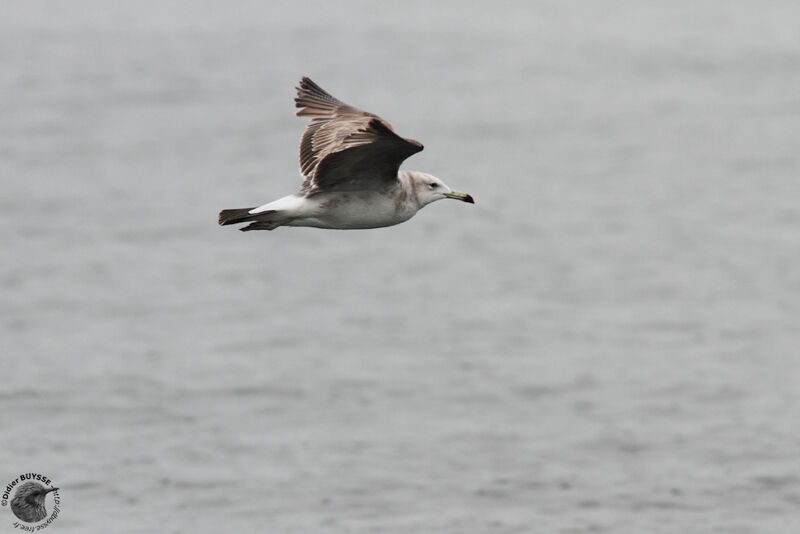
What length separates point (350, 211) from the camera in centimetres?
1242

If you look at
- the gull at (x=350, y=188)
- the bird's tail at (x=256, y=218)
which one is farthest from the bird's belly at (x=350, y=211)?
the bird's tail at (x=256, y=218)

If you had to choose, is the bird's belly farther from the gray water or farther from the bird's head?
the gray water

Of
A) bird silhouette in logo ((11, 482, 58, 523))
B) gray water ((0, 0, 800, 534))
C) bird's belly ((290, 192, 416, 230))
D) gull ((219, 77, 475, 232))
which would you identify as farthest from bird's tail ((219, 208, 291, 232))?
bird silhouette in logo ((11, 482, 58, 523))

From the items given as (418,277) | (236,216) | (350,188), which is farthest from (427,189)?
(418,277)

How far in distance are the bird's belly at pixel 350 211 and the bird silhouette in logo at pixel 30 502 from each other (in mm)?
11029

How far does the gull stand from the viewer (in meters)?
11.8

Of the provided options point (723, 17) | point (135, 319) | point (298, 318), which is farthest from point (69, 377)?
point (723, 17)

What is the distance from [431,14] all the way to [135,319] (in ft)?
64.9

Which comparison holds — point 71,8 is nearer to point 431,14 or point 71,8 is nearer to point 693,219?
point 431,14

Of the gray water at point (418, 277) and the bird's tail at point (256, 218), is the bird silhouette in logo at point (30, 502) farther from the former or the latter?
the bird's tail at point (256, 218)

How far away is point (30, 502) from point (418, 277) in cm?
1222

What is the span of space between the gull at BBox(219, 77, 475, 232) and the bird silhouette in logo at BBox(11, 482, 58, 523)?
34.7 ft

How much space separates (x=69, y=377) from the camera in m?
26.7

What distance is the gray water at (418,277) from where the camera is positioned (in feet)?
77.0
